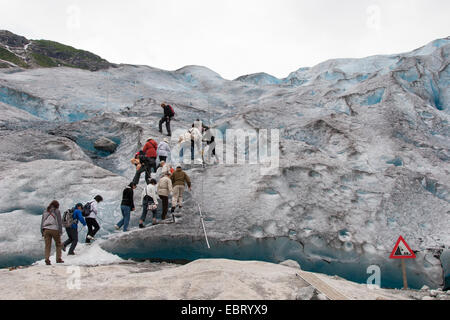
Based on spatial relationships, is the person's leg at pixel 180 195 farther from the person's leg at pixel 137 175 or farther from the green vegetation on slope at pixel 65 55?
the green vegetation on slope at pixel 65 55

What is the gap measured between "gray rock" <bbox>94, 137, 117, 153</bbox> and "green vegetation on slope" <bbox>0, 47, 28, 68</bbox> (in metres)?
50.8

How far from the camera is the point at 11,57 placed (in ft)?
189

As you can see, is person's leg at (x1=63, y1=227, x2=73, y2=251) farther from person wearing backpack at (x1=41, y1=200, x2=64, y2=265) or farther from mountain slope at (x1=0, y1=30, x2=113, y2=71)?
mountain slope at (x1=0, y1=30, x2=113, y2=71)

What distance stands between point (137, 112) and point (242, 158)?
9.85m

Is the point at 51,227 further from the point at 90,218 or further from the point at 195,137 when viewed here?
the point at 195,137

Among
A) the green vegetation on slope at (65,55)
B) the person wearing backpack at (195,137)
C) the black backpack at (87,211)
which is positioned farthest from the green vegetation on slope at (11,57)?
the black backpack at (87,211)

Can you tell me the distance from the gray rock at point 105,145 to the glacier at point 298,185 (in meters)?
0.32

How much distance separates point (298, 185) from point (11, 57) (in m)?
63.7

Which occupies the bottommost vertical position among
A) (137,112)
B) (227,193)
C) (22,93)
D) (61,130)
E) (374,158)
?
(227,193)

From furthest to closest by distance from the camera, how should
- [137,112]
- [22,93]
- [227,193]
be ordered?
[22,93], [137,112], [227,193]

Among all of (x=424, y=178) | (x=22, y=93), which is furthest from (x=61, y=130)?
(x=424, y=178)

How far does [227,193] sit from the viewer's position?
449 inches

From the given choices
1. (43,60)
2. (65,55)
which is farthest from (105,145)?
(65,55)
